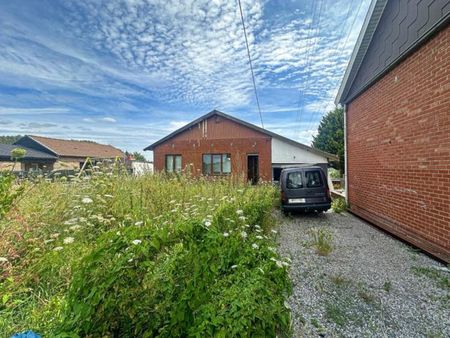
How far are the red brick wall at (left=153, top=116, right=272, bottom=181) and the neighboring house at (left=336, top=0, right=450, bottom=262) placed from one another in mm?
8954

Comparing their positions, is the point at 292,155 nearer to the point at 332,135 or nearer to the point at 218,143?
the point at 218,143

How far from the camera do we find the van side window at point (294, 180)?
7.68 meters

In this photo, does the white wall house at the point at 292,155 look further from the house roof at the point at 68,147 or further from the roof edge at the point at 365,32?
the house roof at the point at 68,147

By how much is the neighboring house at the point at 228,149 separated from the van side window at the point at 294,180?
8102mm

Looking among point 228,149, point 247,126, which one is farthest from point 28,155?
point 247,126

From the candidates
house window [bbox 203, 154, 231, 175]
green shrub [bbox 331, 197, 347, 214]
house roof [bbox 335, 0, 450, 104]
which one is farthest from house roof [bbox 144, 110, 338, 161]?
house roof [bbox 335, 0, 450, 104]

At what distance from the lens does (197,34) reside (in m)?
6.25

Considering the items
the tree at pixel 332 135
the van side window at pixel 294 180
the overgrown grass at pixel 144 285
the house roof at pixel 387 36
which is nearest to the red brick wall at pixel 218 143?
the van side window at pixel 294 180

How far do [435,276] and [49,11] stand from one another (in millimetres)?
8429

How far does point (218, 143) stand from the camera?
17.4 meters

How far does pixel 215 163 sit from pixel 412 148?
1364 cm

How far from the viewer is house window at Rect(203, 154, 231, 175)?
17.4 metres

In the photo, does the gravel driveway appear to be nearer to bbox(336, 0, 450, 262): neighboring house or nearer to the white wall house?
bbox(336, 0, 450, 262): neighboring house

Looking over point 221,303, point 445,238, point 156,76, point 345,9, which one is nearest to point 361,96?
point 345,9
